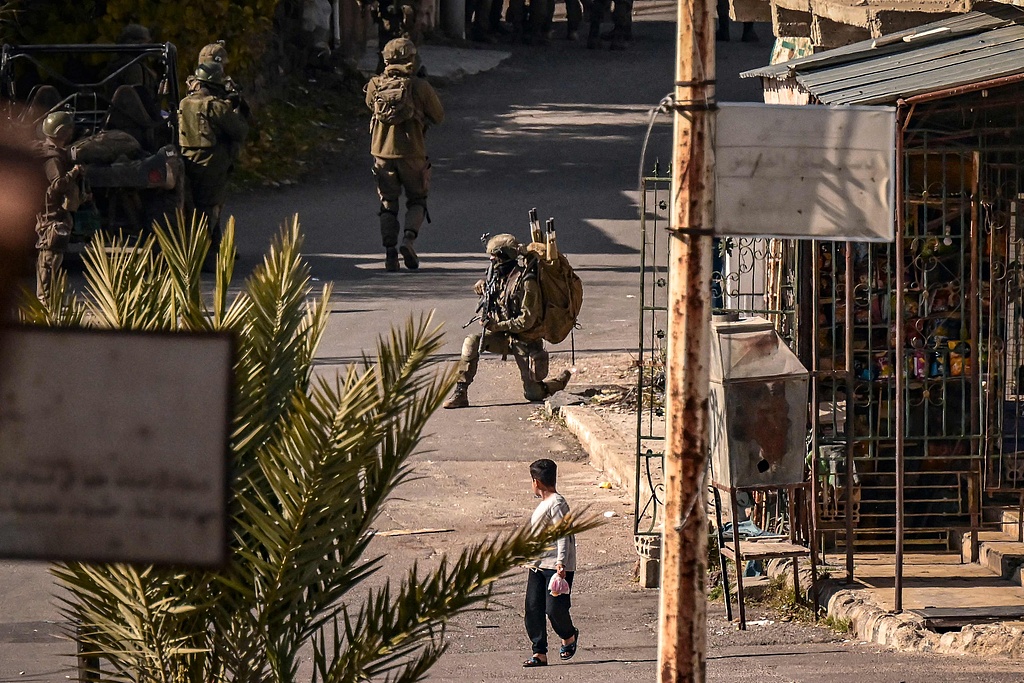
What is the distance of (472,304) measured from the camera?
1441 centimetres

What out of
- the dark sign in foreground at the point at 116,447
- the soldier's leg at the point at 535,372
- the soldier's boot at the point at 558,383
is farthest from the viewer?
the soldier's boot at the point at 558,383

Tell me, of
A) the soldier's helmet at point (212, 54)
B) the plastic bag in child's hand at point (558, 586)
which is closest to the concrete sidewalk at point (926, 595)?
the plastic bag in child's hand at point (558, 586)

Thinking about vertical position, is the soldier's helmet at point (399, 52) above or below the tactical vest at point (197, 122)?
above

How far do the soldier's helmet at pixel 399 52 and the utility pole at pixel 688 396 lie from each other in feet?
33.7

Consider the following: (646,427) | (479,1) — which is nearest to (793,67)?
(646,427)

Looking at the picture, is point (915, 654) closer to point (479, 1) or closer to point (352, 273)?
point (352, 273)

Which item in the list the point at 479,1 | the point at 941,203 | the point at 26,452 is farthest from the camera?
the point at 479,1

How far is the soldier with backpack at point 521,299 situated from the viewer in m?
11.2

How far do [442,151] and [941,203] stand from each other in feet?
52.3

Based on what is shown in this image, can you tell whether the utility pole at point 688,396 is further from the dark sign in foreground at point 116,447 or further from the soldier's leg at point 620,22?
the soldier's leg at point 620,22

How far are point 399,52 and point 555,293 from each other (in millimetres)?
4886

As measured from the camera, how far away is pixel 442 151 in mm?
23750

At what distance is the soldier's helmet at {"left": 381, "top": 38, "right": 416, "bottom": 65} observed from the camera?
50.1 ft

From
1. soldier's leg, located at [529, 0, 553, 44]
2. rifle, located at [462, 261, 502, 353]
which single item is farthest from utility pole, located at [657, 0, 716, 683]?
soldier's leg, located at [529, 0, 553, 44]
